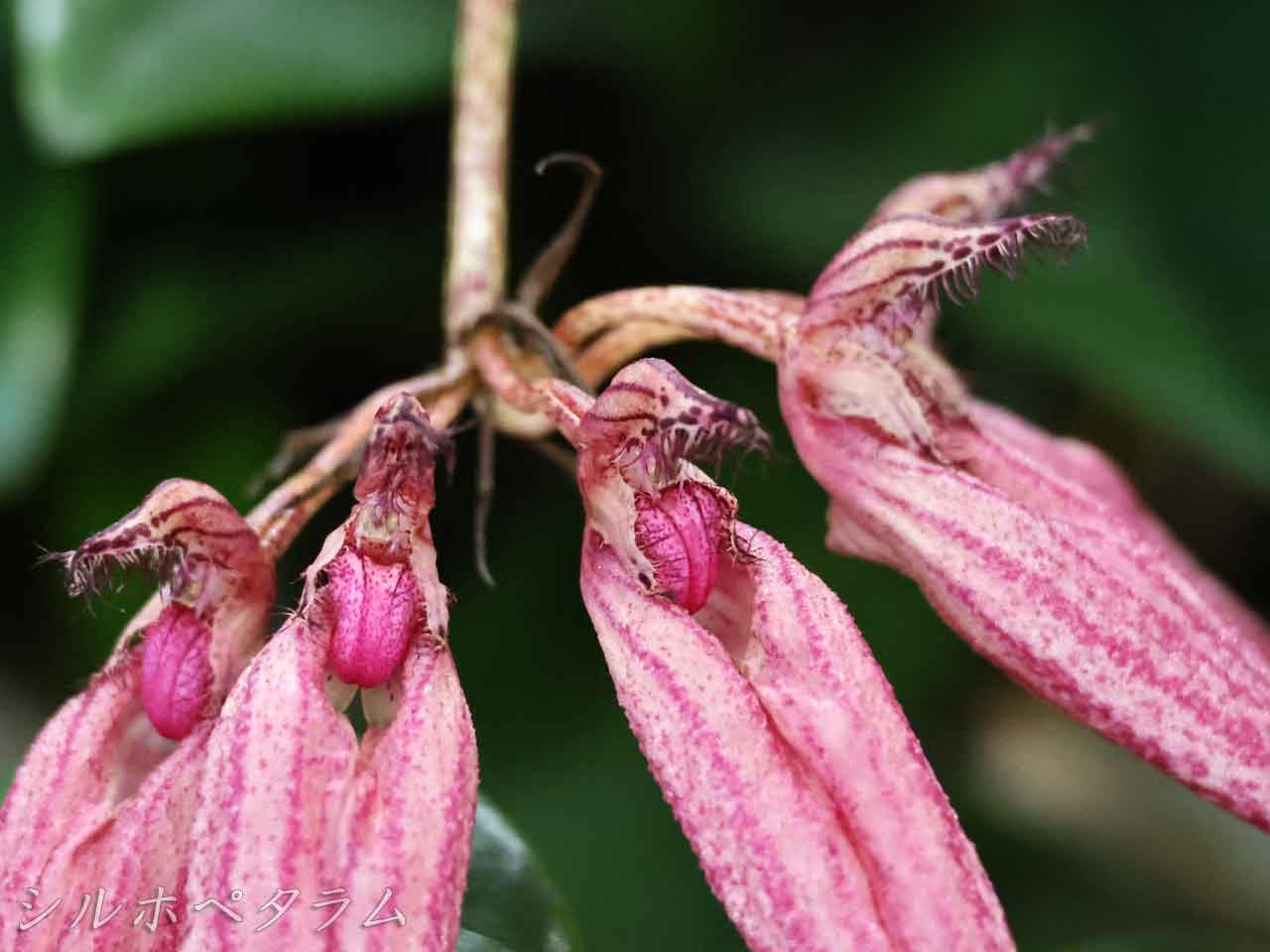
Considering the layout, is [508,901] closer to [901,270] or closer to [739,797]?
[739,797]

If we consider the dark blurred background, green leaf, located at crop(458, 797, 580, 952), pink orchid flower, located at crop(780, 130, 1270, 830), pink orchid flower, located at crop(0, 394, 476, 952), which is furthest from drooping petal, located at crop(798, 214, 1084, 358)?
the dark blurred background

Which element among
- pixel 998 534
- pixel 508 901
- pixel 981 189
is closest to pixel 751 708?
pixel 998 534

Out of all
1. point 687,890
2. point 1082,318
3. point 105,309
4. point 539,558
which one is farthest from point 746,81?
point 687,890

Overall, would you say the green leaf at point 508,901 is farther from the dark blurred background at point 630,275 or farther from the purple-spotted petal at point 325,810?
the dark blurred background at point 630,275

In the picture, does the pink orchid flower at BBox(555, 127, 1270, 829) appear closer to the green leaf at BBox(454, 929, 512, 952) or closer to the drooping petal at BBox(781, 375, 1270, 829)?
the drooping petal at BBox(781, 375, 1270, 829)

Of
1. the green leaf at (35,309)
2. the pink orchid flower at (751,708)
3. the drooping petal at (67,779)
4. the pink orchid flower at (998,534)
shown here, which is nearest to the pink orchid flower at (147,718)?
the drooping petal at (67,779)

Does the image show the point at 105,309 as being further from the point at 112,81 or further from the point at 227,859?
the point at 227,859
